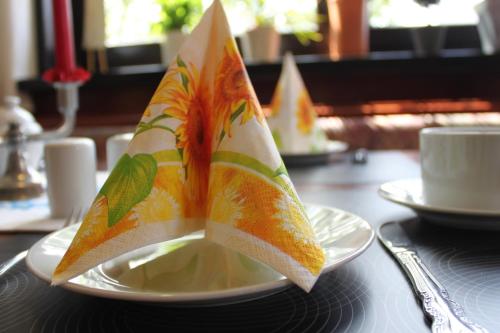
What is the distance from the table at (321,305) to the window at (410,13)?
171cm

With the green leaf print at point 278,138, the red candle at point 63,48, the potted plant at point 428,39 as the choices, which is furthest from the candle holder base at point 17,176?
the potted plant at point 428,39

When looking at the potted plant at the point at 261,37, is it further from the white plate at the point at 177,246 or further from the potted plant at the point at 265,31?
the white plate at the point at 177,246

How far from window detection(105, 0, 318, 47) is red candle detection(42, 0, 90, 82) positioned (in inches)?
45.3

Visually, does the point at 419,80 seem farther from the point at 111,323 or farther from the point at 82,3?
the point at 111,323

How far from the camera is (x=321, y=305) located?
321 mm

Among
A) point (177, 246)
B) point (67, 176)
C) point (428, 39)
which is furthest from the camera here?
point (428, 39)

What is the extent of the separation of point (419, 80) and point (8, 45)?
1.54 metres

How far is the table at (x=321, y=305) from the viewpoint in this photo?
0.96 feet

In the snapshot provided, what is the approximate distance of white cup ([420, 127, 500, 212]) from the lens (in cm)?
49

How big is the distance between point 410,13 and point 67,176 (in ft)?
5.84

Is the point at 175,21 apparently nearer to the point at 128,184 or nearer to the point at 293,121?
the point at 293,121

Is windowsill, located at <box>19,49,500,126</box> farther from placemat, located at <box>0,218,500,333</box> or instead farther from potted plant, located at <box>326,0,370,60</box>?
placemat, located at <box>0,218,500,333</box>

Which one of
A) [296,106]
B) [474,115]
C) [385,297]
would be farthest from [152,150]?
[474,115]

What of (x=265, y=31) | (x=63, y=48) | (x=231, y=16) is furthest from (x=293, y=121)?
(x=231, y=16)
